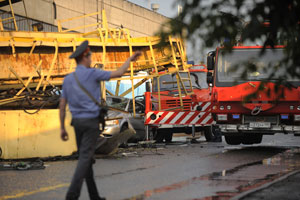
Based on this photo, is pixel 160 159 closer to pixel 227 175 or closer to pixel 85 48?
pixel 227 175

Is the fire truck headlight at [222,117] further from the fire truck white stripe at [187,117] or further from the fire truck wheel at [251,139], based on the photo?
the fire truck white stripe at [187,117]

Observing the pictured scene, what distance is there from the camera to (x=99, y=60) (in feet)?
62.0

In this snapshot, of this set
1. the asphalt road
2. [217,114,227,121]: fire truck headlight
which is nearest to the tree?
the asphalt road

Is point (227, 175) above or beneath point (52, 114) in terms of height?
beneath

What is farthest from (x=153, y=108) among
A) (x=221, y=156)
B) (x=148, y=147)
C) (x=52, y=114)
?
(x=52, y=114)

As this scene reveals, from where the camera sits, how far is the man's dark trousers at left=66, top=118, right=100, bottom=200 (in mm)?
6430

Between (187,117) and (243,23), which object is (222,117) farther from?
(243,23)

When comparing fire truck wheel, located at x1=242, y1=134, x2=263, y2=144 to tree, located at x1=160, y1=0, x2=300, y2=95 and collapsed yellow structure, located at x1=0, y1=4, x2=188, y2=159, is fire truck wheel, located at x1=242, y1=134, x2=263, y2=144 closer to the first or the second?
collapsed yellow structure, located at x1=0, y1=4, x2=188, y2=159

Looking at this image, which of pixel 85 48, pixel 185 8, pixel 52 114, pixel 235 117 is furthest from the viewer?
pixel 235 117

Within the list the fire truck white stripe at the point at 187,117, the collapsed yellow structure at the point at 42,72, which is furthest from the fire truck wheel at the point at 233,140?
the collapsed yellow structure at the point at 42,72

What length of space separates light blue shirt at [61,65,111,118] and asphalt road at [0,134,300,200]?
1.41 meters

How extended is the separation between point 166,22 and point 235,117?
1205 cm

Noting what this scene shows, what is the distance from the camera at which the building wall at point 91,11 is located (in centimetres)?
3481

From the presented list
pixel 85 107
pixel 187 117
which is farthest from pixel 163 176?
pixel 187 117
